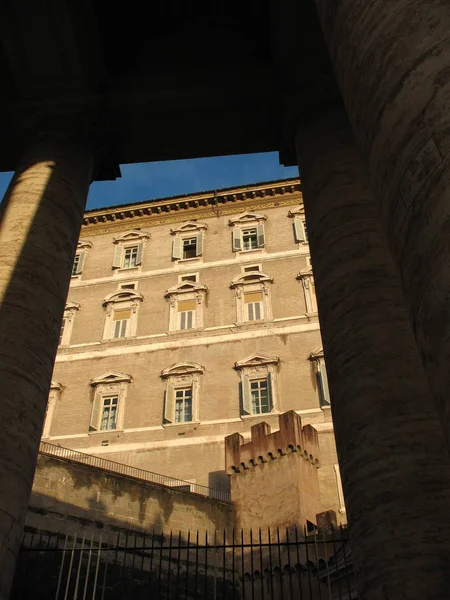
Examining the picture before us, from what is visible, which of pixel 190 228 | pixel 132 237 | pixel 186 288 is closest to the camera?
pixel 186 288

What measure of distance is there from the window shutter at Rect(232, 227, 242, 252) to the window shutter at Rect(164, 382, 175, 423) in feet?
26.9

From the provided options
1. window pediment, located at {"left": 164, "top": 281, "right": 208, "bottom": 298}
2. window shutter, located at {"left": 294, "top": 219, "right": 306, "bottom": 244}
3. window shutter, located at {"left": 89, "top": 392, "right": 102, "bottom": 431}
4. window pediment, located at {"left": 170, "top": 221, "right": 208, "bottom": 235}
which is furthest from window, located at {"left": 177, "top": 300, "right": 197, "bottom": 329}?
window shutter, located at {"left": 294, "top": 219, "right": 306, "bottom": 244}

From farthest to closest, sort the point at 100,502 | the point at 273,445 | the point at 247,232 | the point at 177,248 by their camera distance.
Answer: the point at 247,232, the point at 177,248, the point at 273,445, the point at 100,502

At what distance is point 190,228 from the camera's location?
109 ft

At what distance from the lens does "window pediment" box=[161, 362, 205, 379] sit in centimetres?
2718

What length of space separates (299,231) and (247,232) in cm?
283

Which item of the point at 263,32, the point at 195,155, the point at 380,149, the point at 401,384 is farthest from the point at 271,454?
the point at 380,149

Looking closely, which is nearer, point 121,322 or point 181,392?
point 181,392

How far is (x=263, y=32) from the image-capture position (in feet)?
34.3

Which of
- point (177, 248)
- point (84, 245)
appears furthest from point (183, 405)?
point (84, 245)

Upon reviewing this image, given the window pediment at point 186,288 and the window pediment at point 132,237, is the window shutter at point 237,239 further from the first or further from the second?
the window pediment at point 132,237

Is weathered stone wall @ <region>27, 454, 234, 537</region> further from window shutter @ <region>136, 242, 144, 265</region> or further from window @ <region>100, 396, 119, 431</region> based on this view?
window shutter @ <region>136, 242, 144, 265</region>

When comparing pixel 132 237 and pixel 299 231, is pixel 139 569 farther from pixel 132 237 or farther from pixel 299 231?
pixel 132 237

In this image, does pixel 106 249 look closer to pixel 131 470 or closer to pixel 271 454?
pixel 131 470
